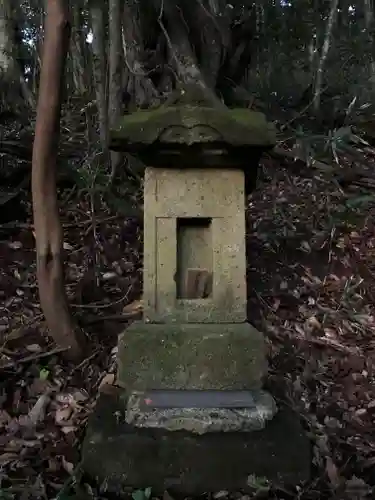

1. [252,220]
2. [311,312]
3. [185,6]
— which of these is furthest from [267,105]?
[311,312]

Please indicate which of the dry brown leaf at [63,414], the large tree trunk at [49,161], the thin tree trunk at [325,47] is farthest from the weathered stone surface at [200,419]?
the thin tree trunk at [325,47]

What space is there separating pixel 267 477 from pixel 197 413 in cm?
50

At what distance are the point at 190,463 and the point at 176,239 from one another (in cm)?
129

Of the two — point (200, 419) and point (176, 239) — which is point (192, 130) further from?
point (200, 419)

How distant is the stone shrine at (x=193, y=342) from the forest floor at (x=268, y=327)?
20cm

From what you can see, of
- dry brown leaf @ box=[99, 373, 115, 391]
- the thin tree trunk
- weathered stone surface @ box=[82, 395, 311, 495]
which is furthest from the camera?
the thin tree trunk

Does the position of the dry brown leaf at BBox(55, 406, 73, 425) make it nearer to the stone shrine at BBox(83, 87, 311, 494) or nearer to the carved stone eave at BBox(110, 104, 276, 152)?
the stone shrine at BBox(83, 87, 311, 494)

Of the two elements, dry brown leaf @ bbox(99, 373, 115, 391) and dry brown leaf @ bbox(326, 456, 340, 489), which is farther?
dry brown leaf @ bbox(99, 373, 115, 391)

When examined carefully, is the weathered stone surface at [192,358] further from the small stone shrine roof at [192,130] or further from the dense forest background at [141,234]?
the small stone shrine roof at [192,130]

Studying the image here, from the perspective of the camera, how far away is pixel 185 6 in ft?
24.5

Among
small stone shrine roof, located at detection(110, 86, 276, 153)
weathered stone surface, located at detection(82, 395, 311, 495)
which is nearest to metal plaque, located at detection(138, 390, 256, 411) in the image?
weathered stone surface, located at detection(82, 395, 311, 495)

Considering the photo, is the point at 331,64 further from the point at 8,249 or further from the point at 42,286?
the point at 42,286

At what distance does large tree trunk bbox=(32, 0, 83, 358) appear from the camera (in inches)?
148

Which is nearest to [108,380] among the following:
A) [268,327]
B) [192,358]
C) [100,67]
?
[192,358]
